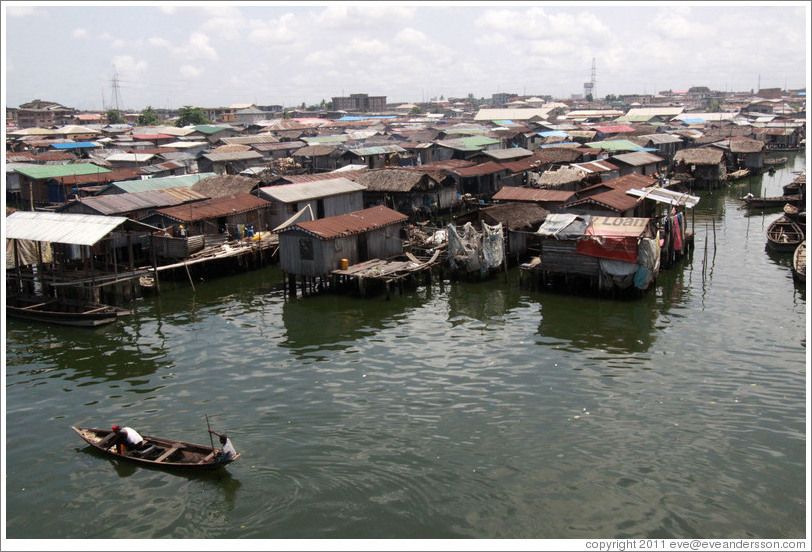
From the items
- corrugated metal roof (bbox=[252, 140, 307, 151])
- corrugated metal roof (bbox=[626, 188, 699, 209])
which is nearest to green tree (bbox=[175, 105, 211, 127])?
corrugated metal roof (bbox=[252, 140, 307, 151])

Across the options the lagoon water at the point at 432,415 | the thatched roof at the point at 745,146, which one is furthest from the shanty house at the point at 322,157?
the thatched roof at the point at 745,146

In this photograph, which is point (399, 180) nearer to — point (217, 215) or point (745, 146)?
point (217, 215)

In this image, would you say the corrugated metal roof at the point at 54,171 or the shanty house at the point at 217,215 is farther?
the corrugated metal roof at the point at 54,171

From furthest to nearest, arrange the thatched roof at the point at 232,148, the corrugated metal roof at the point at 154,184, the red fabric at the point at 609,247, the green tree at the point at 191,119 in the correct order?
the green tree at the point at 191,119 → the thatched roof at the point at 232,148 → the corrugated metal roof at the point at 154,184 → the red fabric at the point at 609,247

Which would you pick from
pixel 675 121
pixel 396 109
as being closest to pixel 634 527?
pixel 675 121

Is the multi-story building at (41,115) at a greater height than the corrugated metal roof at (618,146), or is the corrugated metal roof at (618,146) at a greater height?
the multi-story building at (41,115)

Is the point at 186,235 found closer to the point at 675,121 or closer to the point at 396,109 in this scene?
the point at 675,121

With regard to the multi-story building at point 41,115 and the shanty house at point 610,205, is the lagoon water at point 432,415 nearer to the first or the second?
the shanty house at point 610,205

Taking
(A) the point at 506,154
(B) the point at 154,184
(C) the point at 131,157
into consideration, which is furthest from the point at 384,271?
(C) the point at 131,157
